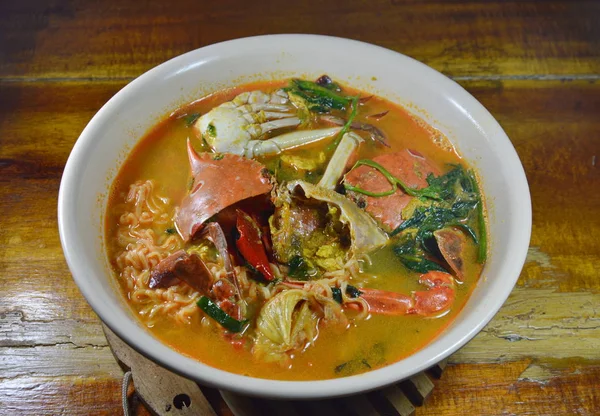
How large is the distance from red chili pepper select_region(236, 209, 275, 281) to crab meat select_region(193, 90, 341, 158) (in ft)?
1.89

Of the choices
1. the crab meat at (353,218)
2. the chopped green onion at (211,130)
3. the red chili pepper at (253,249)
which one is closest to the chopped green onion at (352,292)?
the crab meat at (353,218)

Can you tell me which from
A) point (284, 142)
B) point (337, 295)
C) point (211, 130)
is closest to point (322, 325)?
point (337, 295)

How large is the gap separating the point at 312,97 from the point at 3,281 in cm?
182

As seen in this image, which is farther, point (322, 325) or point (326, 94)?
point (326, 94)

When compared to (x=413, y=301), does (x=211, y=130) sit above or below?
above

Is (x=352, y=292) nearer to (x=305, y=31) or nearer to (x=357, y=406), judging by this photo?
(x=357, y=406)

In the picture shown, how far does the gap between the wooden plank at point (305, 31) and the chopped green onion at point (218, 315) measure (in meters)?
1.95

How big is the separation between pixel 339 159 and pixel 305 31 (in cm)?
144

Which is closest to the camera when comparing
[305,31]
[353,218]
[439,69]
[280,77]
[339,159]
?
[353,218]

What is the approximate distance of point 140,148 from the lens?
321cm

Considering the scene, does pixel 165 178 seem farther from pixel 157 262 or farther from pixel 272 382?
pixel 272 382

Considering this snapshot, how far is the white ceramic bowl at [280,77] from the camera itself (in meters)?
2.30

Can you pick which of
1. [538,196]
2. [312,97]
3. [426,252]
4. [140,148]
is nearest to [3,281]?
[140,148]

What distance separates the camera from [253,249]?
8.89 feet
